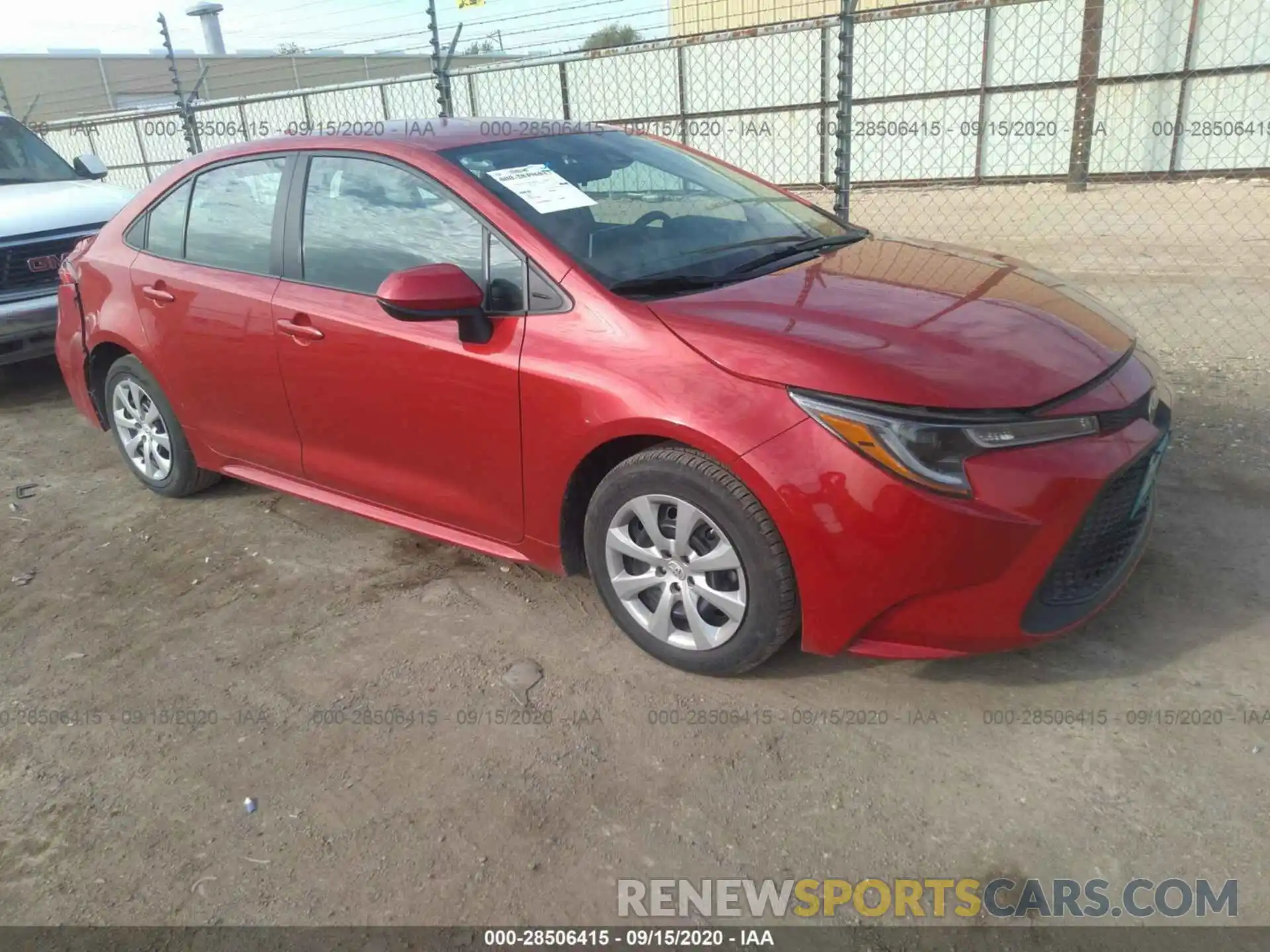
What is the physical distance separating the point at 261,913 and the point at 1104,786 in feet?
6.93

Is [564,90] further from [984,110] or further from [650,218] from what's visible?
[650,218]

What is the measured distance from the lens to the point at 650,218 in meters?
3.32

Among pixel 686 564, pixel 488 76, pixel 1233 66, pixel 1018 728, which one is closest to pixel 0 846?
pixel 686 564

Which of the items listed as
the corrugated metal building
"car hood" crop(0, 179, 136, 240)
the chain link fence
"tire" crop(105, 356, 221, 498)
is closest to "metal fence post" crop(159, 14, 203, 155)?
the chain link fence

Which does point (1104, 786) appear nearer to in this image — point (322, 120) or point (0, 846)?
point (0, 846)

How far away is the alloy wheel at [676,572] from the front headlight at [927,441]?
50cm

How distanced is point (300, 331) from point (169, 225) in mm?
1189

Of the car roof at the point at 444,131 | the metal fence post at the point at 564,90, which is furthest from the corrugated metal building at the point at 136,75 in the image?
the car roof at the point at 444,131

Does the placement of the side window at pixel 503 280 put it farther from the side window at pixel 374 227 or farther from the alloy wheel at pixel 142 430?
the alloy wheel at pixel 142 430

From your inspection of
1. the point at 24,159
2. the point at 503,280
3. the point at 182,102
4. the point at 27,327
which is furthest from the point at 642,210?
the point at 182,102

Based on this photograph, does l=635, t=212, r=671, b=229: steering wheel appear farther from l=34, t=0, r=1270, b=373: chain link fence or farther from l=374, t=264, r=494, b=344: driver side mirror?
l=34, t=0, r=1270, b=373: chain link fence

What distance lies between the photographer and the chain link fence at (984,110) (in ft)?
37.6

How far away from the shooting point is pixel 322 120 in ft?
60.0

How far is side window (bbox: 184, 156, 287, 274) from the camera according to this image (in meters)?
3.70
